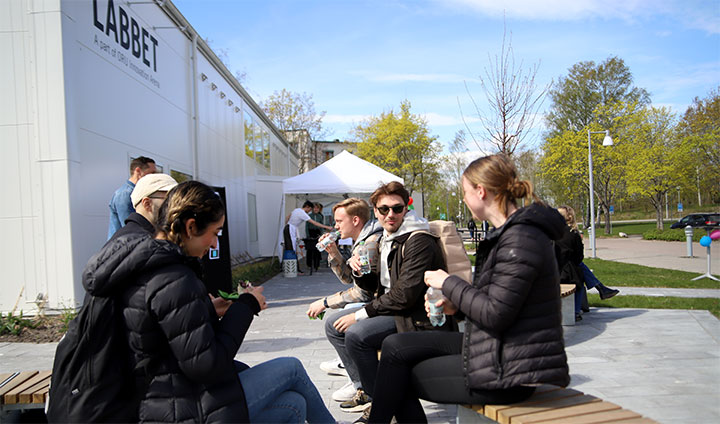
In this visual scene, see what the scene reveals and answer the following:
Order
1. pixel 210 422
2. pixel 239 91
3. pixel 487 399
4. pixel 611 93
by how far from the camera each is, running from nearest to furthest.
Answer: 1. pixel 210 422
2. pixel 487 399
3. pixel 239 91
4. pixel 611 93

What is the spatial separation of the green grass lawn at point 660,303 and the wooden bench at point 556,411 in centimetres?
640

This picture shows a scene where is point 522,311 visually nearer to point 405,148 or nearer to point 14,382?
point 14,382

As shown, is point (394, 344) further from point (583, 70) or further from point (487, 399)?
point (583, 70)

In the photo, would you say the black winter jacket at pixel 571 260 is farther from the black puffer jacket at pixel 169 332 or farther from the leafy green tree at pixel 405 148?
the leafy green tree at pixel 405 148

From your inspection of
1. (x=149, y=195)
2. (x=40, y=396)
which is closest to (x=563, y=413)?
(x=149, y=195)

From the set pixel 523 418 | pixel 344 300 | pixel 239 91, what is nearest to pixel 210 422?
pixel 523 418

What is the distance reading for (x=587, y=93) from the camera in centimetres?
4794

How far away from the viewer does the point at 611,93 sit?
4738cm

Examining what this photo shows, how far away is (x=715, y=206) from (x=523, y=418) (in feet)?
216

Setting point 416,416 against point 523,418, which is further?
point 416,416

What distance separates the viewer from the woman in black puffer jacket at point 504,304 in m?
2.14

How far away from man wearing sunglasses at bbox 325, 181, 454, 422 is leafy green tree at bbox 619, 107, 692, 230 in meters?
40.4

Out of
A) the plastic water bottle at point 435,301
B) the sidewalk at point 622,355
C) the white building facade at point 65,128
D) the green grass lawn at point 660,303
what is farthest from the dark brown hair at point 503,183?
the green grass lawn at point 660,303

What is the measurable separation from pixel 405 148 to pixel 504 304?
4000 centimetres
